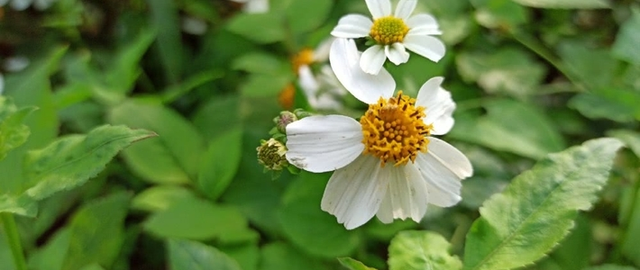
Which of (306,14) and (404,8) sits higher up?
(404,8)

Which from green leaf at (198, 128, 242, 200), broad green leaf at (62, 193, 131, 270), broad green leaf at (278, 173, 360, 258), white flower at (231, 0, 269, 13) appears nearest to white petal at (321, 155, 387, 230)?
broad green leaf at (278, 173, 360, 258)

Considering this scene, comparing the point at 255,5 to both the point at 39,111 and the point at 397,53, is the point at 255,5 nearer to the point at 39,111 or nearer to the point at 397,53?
the point at 39,111

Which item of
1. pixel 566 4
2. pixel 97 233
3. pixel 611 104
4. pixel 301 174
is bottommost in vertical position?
pixel 97 233

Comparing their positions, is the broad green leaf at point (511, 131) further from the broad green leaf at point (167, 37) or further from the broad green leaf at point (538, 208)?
the broad green leaf at point (167, 37)

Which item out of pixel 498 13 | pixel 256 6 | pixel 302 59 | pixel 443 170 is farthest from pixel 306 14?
pixel 443 170

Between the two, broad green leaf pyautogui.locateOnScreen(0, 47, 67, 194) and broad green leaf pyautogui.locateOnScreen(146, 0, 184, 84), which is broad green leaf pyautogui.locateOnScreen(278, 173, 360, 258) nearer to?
broad green leaf pyautogui.locateOnScreen(0, 47, 67, 194)

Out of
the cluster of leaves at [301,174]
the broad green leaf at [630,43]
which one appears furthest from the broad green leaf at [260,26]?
the broad green leaf at [630,43]
